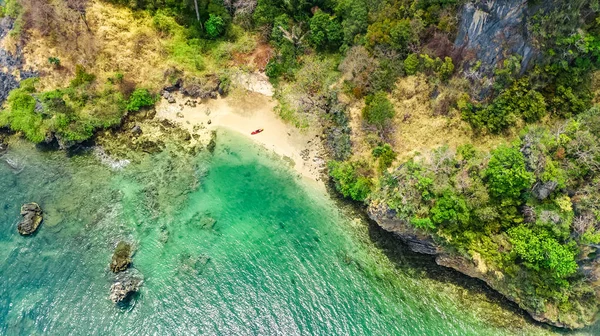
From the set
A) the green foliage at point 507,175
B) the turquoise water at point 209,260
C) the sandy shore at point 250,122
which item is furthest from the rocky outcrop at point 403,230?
the sandy shore at point 250,122

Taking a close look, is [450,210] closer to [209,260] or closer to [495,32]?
[495,32]

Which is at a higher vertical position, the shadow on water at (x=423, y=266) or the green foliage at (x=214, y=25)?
the green foliage at (x=214, y=25)

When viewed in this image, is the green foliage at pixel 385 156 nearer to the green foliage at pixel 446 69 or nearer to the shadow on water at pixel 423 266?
the shadow on water at pixel 423 266

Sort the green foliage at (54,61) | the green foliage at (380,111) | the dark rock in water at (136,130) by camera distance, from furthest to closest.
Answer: the green foliage at (54,61), the dark rock in water at (136,130), the green foliage at (380,111)

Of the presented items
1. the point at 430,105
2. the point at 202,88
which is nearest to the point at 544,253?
the point at 430,105

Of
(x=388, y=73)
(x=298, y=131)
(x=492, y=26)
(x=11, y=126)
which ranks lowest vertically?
(x=11, y=126)

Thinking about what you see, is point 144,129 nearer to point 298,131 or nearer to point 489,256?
point 298,131

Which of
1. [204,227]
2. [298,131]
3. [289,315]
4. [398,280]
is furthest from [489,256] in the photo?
[204,227]
